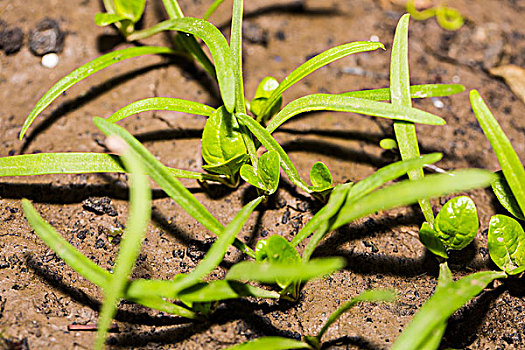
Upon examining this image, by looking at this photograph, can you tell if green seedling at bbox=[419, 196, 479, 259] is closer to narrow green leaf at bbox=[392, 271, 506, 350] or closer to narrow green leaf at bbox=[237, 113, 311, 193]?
narrow green leaf at bbox=[392, 271, 506, 350]

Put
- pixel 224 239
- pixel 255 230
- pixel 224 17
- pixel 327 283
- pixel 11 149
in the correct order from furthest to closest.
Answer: pixel 224 17 → pixel 11 149 → pixel 255 230 → pixel 327 283 → pixel 224 239

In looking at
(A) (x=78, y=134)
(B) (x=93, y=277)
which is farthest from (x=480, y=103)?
(A) (x=78, y=134)

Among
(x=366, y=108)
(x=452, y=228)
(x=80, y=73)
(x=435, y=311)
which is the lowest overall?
(x=435, y=311)

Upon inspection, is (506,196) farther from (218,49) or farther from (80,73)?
(80,73)

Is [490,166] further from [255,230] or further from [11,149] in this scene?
[11,149]

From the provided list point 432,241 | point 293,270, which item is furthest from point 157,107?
point 432,241
